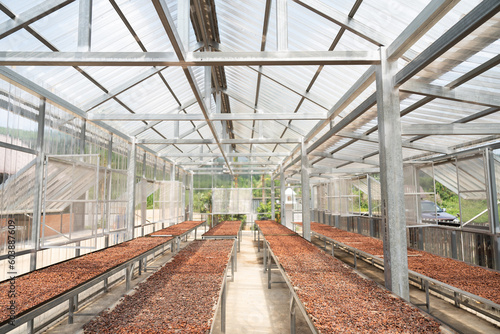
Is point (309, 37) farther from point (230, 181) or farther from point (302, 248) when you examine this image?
point (230, 181)

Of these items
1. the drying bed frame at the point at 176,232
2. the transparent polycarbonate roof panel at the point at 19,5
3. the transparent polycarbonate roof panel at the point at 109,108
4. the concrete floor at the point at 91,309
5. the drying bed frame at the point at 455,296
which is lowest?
the concrete floor at the point at 91,309

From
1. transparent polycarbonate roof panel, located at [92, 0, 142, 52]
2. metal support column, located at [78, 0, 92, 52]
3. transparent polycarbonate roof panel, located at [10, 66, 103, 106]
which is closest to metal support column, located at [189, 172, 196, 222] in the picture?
transparent polycarbonate roof panel, located at [10, 66, 103, 106]

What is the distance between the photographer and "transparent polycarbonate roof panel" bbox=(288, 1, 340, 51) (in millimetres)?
4309

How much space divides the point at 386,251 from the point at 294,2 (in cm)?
351

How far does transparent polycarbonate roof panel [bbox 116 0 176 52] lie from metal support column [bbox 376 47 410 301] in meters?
3.54

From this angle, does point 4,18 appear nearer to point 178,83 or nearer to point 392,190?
point 178,83

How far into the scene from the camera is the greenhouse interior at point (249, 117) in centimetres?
308

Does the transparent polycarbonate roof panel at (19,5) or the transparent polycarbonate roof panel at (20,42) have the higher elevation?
the transparent polycarbonate roof panel at (19,5)

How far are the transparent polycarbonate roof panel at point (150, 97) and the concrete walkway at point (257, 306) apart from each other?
4690mm

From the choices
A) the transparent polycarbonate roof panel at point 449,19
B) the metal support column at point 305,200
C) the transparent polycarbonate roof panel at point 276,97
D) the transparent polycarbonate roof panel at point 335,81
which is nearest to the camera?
the transparent polycarbonate roof panel at point 449,19

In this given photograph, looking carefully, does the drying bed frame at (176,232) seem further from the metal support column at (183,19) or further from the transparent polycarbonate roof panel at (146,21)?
the metal support column at (183,19)

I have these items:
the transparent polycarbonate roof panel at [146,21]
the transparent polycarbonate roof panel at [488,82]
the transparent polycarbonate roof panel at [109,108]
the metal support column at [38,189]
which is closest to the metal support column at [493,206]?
the transparent polycarbonate roof panel at [488,82]

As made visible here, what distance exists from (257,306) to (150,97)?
5235 millimetres

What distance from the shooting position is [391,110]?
12.3 feet
